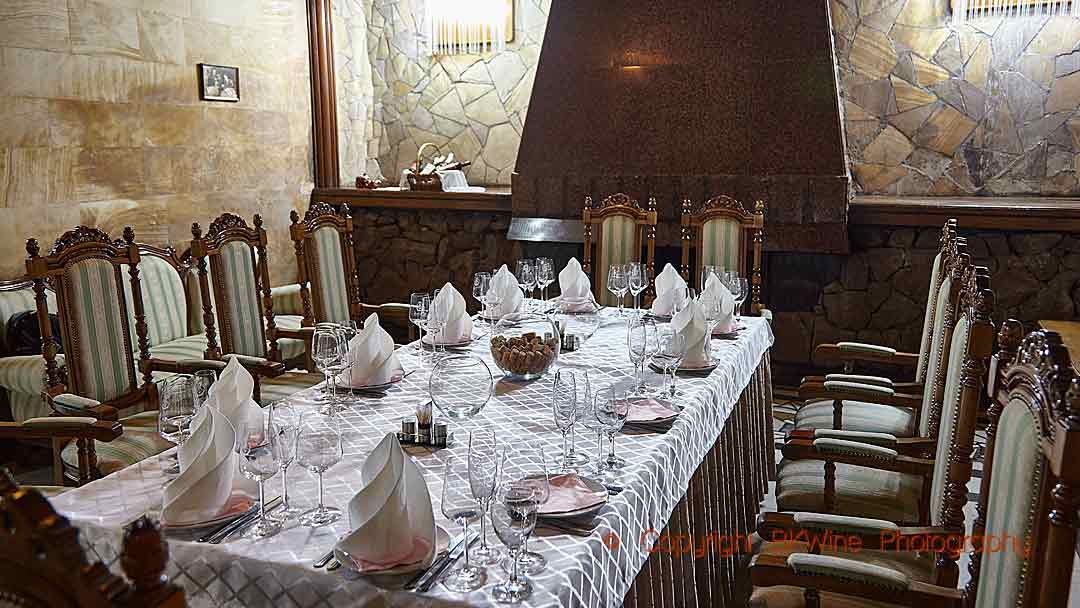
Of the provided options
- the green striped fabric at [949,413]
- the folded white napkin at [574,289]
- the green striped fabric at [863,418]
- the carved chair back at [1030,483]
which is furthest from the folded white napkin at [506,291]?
the carved chair back at [1030,483]

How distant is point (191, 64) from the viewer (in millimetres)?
5059

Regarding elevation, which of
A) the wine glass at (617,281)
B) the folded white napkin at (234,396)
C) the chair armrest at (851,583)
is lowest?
the chair armrest at (851,583)

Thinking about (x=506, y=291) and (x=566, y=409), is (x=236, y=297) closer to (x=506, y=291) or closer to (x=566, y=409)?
(x=506, y=291)

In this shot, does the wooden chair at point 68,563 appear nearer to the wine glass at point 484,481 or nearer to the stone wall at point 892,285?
the wine glass at point 484,481

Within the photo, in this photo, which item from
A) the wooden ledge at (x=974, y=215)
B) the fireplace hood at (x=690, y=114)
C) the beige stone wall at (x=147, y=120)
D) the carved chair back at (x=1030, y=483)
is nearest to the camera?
the carved chair back at (x=1030, y=483)

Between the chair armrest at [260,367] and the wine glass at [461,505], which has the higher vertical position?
the wine glass at [461,505]

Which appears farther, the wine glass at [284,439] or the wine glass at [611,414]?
the wine glass at [611,414]

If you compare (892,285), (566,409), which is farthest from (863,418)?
(892,285)

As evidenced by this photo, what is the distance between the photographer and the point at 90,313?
283 centimetres

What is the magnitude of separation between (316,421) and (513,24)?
506cm

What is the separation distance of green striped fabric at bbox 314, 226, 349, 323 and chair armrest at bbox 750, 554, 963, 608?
2528 mm

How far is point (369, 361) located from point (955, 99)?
4596 mm

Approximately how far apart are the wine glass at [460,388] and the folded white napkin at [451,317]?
78 cm

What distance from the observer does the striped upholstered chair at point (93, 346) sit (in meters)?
2.68
